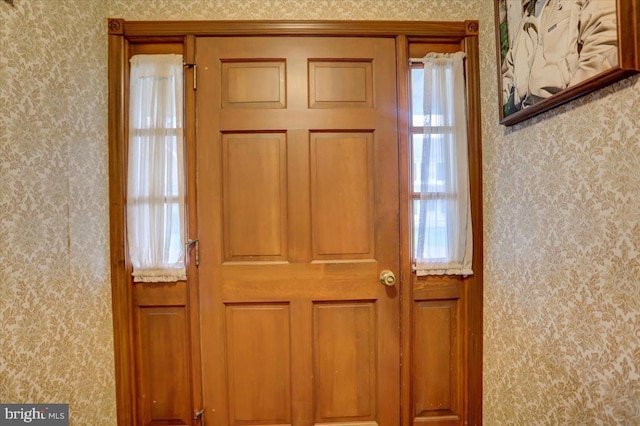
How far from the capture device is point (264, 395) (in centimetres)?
135

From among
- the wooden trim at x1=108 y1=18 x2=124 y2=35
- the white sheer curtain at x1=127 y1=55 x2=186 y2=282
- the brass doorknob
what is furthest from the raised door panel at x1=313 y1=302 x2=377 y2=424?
the wooden trim at x1=108 y1=18 x2=124 y2=35

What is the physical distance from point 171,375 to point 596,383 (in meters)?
1.59

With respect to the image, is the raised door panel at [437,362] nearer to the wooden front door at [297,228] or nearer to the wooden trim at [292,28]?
the wooden front door at [297,228]

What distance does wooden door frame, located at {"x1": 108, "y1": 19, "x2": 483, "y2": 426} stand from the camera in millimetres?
1298

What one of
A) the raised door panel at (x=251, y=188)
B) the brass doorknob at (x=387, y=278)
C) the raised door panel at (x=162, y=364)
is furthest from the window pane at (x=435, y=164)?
the raised door panel at (x=162, y=364)

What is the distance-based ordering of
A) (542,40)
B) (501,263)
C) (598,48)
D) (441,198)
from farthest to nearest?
(441,198) < (501,263) < (542,40) < (598,48)

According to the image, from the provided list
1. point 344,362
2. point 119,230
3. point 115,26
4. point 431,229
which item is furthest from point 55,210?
point 431,229

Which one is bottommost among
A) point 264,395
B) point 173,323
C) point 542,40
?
point 264,395

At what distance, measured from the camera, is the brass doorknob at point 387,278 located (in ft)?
4.34

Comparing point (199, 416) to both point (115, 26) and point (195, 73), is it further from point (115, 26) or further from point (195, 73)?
point (115, 26)

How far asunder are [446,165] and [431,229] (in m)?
0.30

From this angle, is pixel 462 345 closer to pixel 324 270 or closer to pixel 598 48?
pixel 324 270

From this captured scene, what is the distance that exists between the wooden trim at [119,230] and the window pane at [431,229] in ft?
4.39

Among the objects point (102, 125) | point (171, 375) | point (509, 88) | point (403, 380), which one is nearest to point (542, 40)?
point (509, 88)
